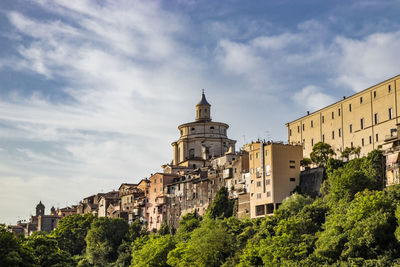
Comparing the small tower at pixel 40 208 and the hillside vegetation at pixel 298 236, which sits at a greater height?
the small tower at pixel 40 208

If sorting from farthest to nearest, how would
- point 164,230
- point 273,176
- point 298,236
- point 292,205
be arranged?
point 164,230
point 273,176
point 292,205
point 298,236

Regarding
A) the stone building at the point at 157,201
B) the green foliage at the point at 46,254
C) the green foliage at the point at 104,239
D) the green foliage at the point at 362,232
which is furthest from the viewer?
the stone building at the point at 157,201

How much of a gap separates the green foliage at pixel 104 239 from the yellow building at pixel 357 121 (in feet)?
86.7

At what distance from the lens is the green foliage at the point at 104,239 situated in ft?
268

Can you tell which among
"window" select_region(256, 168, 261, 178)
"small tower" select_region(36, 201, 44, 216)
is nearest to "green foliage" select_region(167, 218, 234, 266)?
"window" select_region(256, 168, 261, 178)

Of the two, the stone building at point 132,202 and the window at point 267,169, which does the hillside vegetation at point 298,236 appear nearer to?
the window at point 267,169

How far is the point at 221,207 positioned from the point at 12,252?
102ft

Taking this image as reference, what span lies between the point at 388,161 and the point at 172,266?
2278 cm

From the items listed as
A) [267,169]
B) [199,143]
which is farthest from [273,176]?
[199,143]

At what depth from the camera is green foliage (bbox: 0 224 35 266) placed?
4429 cm

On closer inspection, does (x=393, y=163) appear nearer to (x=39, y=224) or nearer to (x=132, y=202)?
(x=132, y=202)

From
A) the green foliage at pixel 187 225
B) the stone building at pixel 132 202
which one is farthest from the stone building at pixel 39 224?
the green foliage at pixel 187 225

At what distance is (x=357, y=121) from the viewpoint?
68.2 m

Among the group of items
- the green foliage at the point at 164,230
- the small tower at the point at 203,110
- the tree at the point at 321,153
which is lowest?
the green foliage at the point at 164,230
